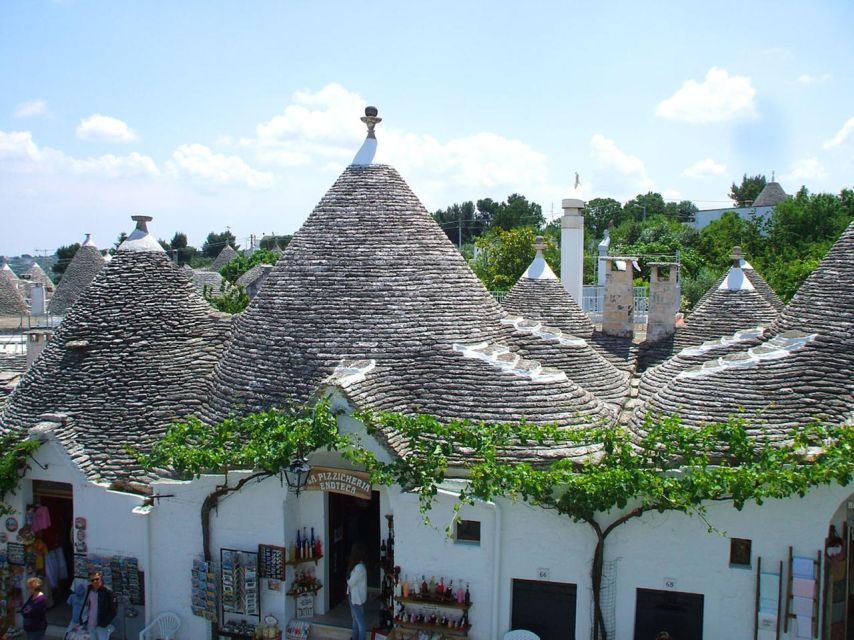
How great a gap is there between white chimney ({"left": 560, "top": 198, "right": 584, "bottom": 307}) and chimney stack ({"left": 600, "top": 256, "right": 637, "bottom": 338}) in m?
4.02

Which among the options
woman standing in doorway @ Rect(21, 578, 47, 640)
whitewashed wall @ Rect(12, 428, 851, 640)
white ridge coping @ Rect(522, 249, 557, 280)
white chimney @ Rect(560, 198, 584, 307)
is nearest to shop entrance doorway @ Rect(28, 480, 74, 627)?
whitewashed wall @ Rect(12, 428, 851, 640)

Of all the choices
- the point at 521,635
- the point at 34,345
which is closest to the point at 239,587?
the point at 521,635

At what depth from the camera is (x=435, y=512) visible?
9.92 metres

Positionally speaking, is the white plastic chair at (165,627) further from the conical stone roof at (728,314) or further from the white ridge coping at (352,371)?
the conical stone roof at (728,314)

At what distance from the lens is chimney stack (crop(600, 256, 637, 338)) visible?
16.2 metres

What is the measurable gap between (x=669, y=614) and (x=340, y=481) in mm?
4430

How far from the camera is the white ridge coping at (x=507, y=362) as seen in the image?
1102 cm

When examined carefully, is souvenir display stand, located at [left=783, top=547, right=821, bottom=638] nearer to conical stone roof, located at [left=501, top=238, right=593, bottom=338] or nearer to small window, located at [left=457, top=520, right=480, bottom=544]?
small window, located at [left=457, top=520, right=480, bottom=544]

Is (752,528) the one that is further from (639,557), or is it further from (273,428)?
(273,428)

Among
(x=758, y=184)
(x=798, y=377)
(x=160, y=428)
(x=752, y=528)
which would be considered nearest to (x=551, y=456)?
(x=752, y=528)

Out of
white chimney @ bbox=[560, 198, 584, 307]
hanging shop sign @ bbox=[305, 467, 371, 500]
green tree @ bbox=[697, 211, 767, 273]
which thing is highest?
green tree @ bbox=[697, 211, 767, 273]

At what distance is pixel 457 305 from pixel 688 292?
30.2 m

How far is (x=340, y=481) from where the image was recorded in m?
10.2

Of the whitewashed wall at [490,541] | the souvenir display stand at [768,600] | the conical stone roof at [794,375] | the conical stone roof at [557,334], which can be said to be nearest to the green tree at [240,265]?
the conical stone roof at [557,334]
